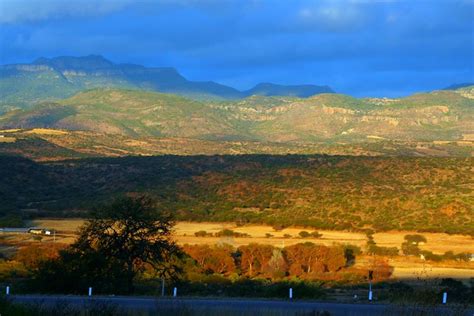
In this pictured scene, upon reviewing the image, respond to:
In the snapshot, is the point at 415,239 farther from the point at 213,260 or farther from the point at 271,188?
the point at 271,188

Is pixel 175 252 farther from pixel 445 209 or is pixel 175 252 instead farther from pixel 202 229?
pixel 445 209

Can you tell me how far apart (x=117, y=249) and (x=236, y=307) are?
37.3 ft

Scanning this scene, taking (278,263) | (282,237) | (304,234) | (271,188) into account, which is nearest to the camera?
(278,263)

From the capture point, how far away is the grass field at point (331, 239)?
4694cm

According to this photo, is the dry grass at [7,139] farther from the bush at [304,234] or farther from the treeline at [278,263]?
the treeline at [278,263]

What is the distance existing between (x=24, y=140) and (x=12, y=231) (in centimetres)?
8063

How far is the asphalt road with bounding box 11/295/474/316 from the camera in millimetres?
17781

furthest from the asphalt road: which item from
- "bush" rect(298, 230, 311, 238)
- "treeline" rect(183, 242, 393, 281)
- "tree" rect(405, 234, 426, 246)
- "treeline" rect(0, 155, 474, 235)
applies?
"treeline" rect(0, 155, 474, 235)

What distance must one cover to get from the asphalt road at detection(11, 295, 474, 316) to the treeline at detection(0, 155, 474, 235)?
4208 centimetres

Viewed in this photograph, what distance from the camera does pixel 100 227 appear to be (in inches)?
1331

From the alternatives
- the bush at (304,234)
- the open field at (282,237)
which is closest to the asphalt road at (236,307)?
the open field at (282,237)

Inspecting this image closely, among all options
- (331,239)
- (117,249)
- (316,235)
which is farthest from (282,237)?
(117,249)

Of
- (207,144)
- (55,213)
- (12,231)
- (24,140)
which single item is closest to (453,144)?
(207,144)

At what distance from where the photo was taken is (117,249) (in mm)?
33125
